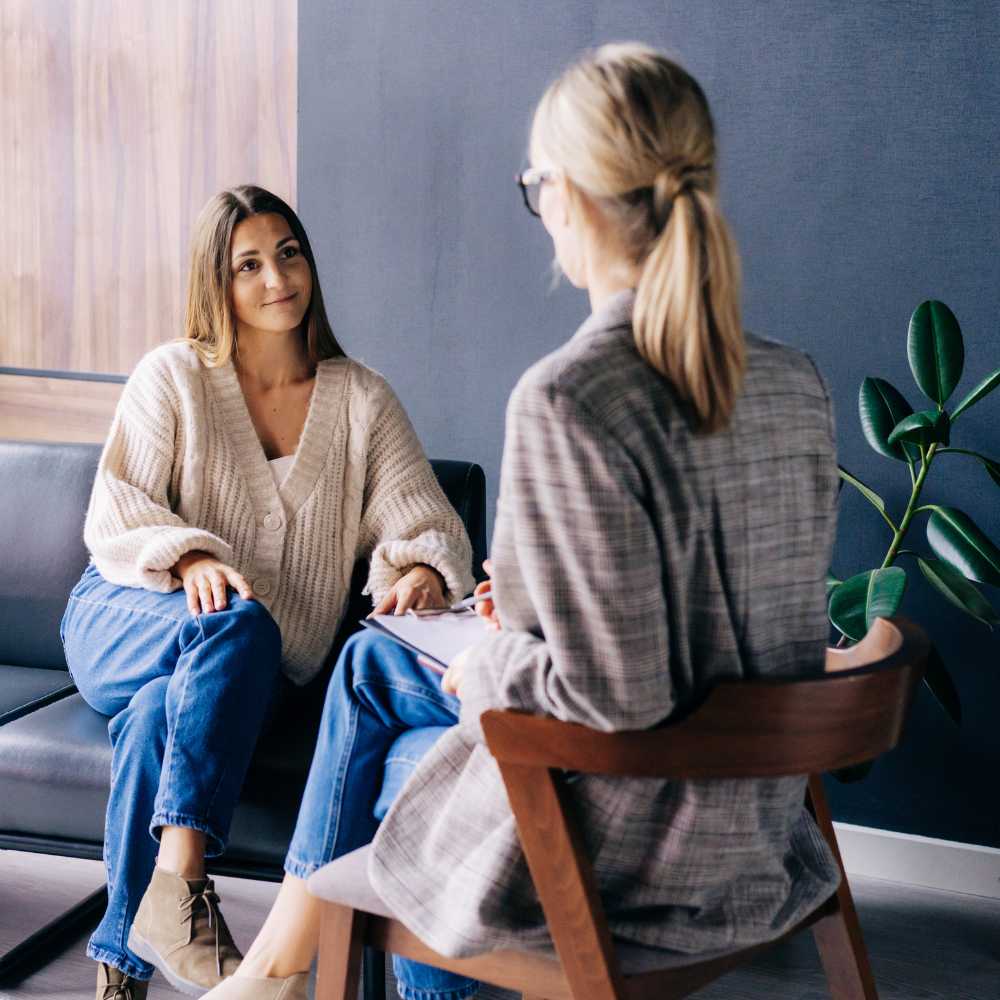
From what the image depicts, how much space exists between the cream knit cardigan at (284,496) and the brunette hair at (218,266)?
0.04 m

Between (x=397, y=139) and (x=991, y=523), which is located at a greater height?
(x=397, y=139)

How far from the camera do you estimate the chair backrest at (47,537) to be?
7.97ft

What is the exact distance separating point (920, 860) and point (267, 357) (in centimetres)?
172

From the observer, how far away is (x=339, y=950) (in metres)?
1.32

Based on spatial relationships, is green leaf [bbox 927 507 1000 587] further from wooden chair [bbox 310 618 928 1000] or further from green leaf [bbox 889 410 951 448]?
wooden chair [bbox 310 618 928 1000]

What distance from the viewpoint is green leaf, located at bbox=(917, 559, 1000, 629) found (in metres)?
2.19

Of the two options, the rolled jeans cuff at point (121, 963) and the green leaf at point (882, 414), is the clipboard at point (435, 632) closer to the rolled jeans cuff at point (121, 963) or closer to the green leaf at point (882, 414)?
the rolled jeans cuff at point (121, 963)

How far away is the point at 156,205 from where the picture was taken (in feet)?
9.96

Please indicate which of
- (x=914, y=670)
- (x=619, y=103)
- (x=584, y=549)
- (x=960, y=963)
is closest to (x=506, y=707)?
(x=584, y=549)

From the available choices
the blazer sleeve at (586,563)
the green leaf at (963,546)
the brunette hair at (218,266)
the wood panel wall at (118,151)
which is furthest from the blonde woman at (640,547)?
the wood panel wall at (118,151)

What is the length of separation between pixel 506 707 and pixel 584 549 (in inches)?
7.1

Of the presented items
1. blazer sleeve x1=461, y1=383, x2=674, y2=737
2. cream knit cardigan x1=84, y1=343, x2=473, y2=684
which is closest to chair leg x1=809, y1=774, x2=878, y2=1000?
blazer sleeve x1=461, y1=383, x2=674, y2=737

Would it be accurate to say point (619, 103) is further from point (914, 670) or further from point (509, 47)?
point (509, 47)

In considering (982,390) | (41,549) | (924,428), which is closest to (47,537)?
(41,549)
